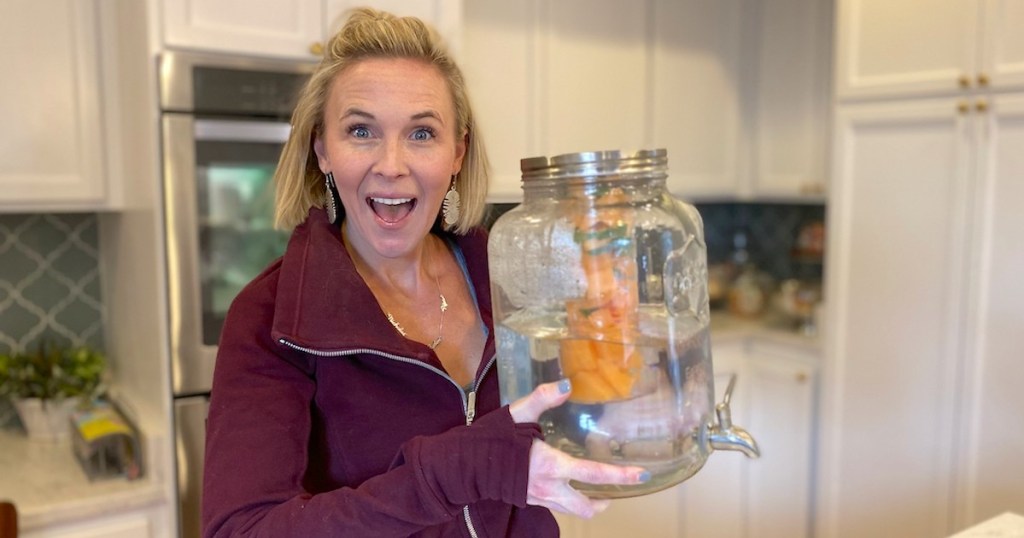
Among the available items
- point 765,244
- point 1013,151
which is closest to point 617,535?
point 765,244

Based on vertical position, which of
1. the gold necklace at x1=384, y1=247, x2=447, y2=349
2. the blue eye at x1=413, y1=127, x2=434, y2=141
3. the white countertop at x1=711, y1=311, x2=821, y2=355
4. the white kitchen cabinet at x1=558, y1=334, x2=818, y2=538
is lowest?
the white kitchen cabinet at x1=558, y1=334, x2=818, y2=538

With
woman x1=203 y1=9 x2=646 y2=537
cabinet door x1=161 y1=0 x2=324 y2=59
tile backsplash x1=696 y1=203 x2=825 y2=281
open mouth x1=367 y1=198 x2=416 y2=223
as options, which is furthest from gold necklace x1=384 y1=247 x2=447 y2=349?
tile backsplash x1=696 y1=203 x2=825 y2=281

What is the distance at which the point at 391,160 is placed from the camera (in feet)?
2.96

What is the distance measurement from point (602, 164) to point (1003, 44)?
5.24 ft

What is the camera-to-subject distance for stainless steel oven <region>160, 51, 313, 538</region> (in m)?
1.61

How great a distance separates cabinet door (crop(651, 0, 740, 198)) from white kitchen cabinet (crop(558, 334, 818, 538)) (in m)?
0.60

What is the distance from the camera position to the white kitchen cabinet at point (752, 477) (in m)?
2.47

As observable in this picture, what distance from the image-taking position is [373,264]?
3.41 ft

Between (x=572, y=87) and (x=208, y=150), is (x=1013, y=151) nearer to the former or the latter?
(x=572, y=87)

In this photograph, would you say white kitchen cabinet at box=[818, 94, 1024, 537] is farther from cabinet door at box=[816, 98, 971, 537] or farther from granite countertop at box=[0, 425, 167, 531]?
granite countertop at box=[0, 425, 167, 531]

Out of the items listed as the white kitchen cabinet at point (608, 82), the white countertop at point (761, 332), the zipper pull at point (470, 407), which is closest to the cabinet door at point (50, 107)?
the white kitchen cabinet at point (608, 82)

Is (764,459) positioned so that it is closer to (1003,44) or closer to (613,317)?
(1003,44)

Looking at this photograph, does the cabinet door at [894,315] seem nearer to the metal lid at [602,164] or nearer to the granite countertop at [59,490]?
the metal lid at [602,164]

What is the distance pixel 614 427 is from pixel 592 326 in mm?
93
